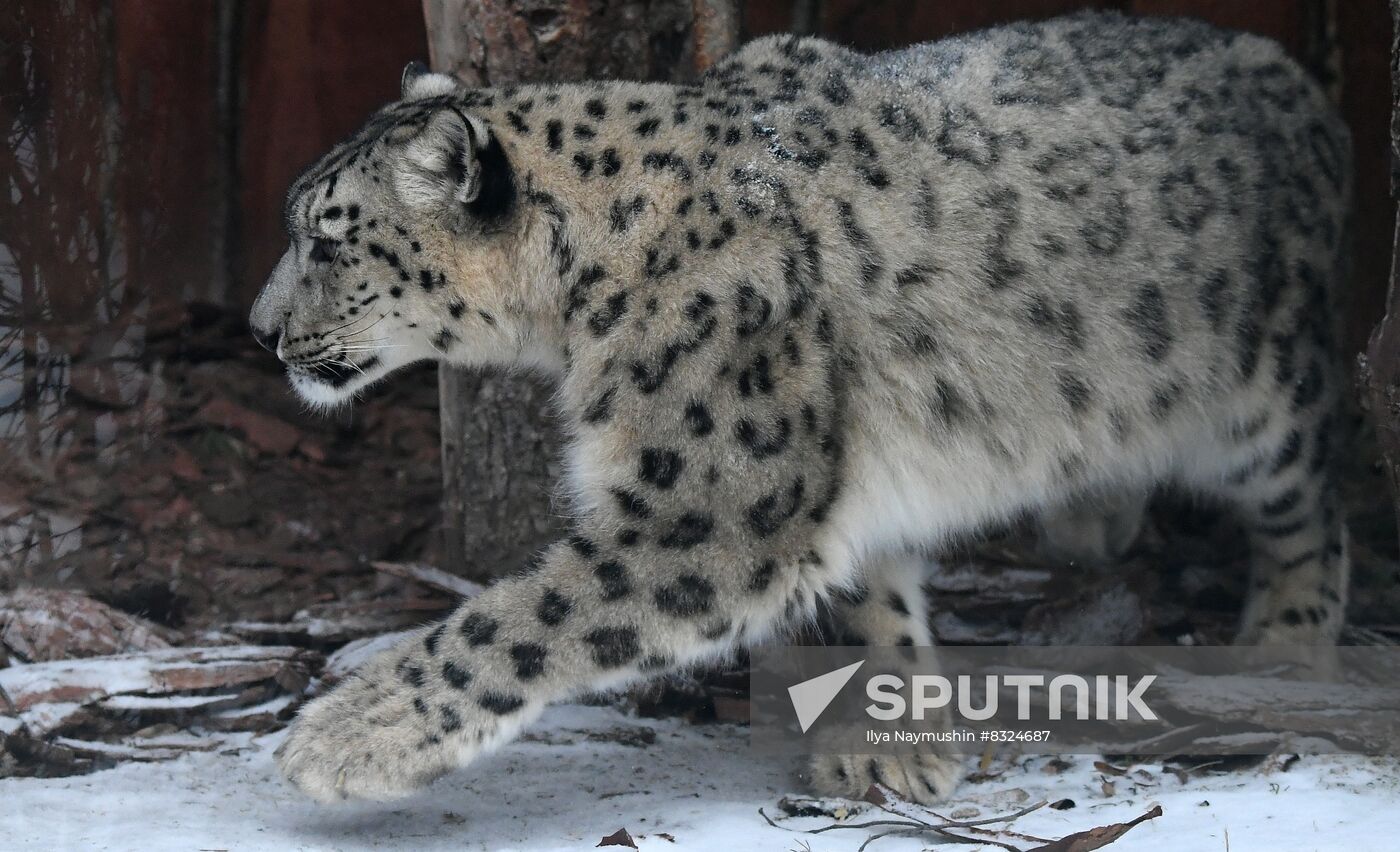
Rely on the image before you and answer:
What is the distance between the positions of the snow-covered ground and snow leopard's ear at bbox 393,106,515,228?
162 cm

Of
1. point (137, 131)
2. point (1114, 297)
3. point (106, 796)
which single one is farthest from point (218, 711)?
point (1114, 297)

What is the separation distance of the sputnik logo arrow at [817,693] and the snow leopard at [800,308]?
16 cm

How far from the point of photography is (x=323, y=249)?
157 inches

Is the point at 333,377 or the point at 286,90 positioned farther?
the point at 286,90

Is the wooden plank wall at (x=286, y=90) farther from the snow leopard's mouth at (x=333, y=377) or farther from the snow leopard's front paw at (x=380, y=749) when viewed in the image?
the snow leopard's front paw at (x=380, y=749)

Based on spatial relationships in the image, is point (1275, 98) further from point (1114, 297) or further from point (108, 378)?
point (108, 378)

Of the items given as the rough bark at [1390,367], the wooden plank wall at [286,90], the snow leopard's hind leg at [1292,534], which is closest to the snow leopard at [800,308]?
the snow leopard's hind leg at [1292,534]

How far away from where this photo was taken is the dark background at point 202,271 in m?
5.06

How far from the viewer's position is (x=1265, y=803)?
3617 mm

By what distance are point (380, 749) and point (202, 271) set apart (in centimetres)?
281

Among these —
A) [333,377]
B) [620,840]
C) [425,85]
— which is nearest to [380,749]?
[620,840]

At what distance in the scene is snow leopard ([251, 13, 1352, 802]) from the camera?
3598 millimetres

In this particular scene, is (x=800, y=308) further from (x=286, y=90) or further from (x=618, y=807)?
(x=286, y=90)

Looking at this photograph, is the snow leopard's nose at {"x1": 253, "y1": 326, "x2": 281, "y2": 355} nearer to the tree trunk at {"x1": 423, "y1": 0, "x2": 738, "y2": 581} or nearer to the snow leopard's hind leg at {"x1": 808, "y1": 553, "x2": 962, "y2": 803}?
the tree trunk at {"x1": 423, "y1": 0, "x2": 738, "y2": 581}
